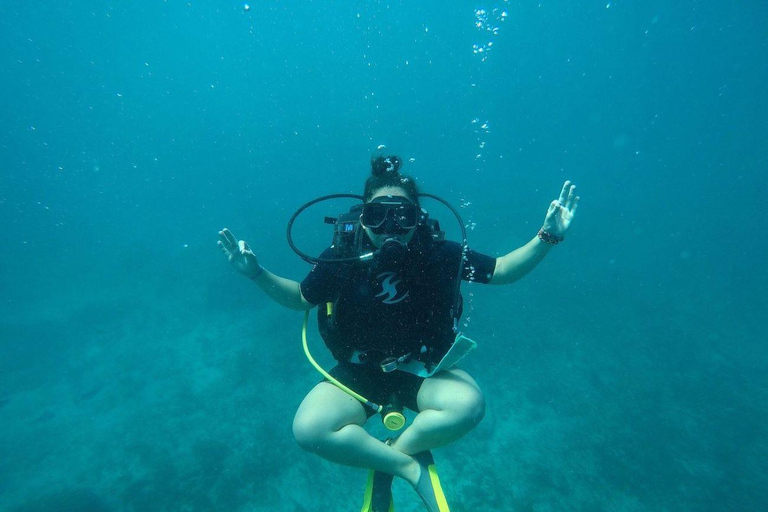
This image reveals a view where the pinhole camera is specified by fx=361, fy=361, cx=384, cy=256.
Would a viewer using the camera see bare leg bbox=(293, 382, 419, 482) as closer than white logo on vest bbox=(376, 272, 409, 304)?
Yes

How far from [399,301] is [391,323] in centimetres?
20

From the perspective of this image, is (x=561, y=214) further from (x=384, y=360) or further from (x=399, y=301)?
(x=384, y=360)

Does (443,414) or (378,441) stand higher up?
(443,414)

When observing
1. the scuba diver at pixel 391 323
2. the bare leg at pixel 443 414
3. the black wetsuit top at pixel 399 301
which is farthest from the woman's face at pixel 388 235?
the bare leg at pixel 443 414

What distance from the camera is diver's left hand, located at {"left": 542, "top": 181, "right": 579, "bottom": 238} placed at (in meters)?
3.22

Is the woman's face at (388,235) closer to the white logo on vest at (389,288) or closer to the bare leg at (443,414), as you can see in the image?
the white logo on vest at (389,288)

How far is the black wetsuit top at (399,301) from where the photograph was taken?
123 inches

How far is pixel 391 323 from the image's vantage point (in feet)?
10.2

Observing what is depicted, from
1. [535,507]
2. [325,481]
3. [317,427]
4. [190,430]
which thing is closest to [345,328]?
[317,427]

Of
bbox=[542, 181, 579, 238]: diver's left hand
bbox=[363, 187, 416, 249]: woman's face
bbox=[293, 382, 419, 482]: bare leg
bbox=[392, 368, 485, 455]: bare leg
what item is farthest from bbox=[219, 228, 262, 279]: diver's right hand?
bbox=[542, 181, 579, 238]: diver's left hand

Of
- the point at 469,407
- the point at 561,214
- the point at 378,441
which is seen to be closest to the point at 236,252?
the point at 378,441

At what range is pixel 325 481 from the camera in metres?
7.29

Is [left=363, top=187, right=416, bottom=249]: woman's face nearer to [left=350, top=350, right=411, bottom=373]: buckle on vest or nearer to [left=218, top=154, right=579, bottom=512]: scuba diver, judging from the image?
[left=218, top=154, right=579, bottom=512]: scuba diver

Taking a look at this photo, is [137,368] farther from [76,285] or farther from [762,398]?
[762,398]
